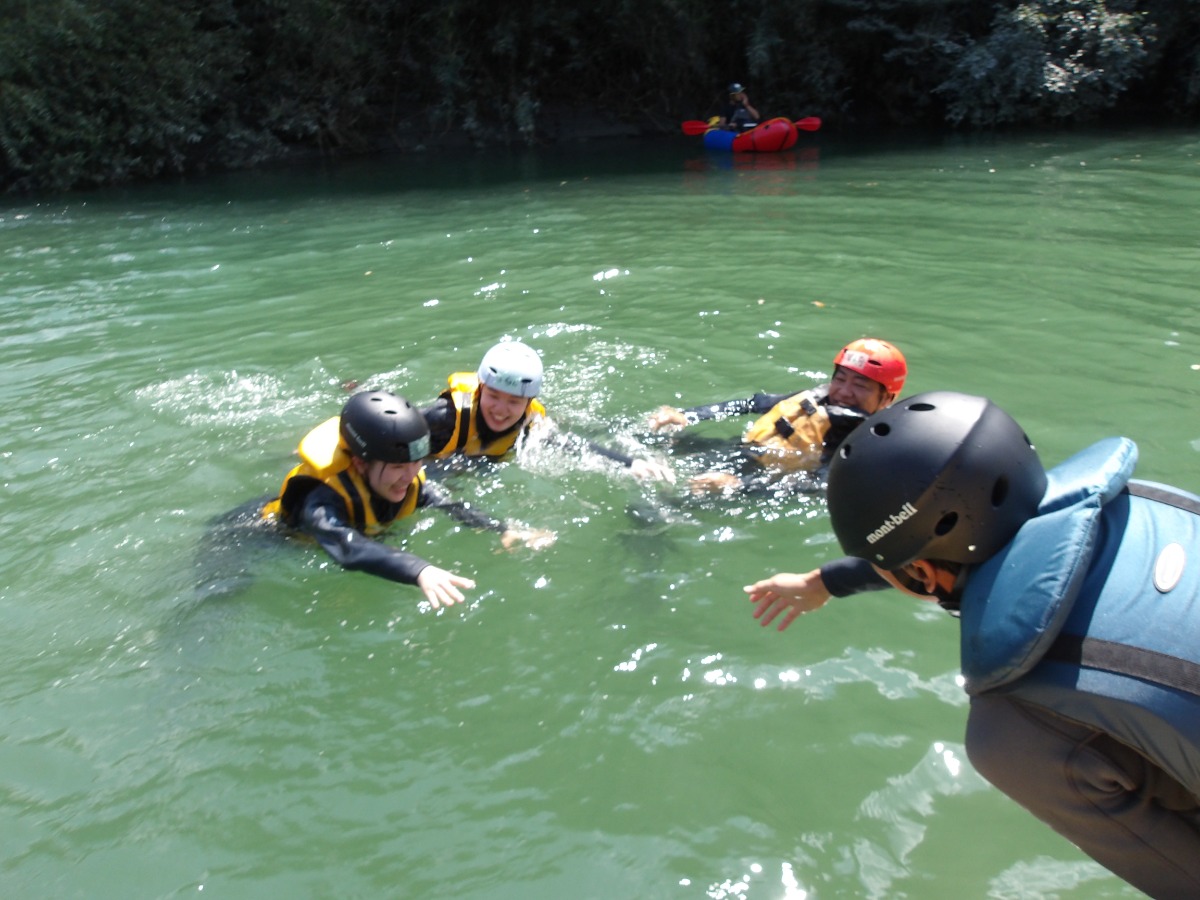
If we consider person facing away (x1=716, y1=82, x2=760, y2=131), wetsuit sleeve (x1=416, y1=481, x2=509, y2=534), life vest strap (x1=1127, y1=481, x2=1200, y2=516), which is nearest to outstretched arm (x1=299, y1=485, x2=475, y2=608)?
wetsuit sleeve (x1=416, y1=481, x2=509, y2=534)

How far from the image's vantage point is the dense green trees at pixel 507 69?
2186 cm

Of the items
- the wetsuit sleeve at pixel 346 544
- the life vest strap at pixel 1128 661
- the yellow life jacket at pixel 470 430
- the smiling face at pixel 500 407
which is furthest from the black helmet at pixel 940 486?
the yellow life jacket at pixel 470 430

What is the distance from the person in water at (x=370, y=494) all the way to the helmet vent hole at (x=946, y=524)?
252cm

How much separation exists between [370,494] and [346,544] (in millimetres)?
541

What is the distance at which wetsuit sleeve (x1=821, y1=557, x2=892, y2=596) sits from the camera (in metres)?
3.42

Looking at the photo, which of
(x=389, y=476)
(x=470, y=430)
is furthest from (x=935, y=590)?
(x=470, y=430)

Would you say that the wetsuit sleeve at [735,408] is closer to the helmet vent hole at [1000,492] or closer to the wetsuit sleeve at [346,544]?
the wetsuit sleeve at [346,544]

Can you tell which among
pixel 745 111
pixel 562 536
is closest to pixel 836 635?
pixel 562 536

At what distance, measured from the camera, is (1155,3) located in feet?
73.5

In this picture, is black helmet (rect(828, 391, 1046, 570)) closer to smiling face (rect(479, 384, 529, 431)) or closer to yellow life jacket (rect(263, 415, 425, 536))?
yellow life jacket (rect(263, 415, 425, 536))

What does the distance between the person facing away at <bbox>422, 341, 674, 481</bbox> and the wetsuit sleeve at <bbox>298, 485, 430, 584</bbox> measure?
1337 millimetres

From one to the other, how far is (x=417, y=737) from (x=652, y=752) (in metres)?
0.99

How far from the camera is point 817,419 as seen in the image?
6402 millimetres

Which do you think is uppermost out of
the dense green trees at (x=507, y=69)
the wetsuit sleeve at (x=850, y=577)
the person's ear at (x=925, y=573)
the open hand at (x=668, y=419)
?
the dense green trees at (x=507, y=69)
